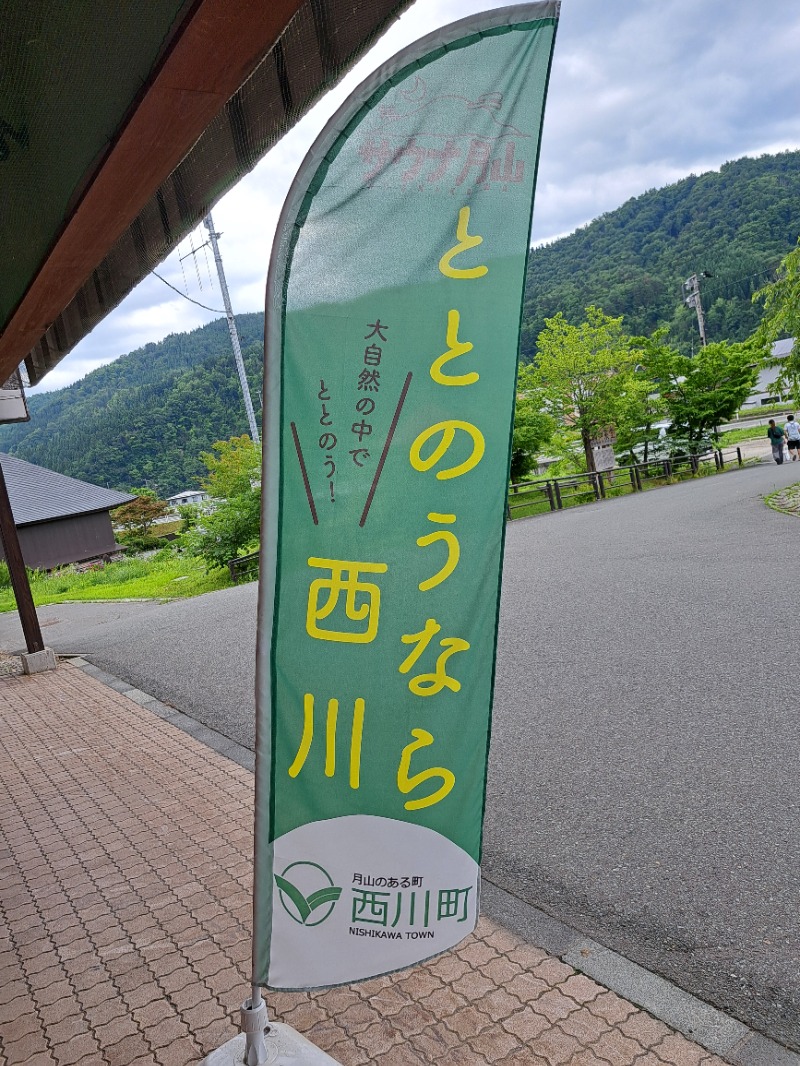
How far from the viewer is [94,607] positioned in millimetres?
16219

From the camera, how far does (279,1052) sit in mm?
2225

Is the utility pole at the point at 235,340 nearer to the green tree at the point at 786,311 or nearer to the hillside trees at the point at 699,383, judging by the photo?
the hillside trees at the point at 699,383

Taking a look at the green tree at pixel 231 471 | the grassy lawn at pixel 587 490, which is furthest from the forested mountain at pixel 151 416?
the grassy lawn at pixel 587 490

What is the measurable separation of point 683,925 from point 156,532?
35990 millimetres

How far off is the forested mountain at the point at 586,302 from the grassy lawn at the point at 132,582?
17.4 meters

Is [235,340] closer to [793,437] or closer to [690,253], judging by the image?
[793,437]

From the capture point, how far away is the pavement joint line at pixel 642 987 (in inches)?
85.3

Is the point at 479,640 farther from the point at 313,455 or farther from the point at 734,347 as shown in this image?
the point at 734,347

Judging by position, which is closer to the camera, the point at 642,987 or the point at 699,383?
the point at 642,987

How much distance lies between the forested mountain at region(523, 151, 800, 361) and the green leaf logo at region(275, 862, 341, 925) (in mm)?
43227

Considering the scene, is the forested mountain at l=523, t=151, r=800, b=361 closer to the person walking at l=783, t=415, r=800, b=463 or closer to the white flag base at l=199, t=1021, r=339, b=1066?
the person walking at l=783, t=415, r=800, b=463

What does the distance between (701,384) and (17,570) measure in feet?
66.7

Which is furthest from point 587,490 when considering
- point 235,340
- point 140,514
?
point 140,514

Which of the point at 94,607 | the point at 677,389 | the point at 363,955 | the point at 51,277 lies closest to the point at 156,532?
the point at 94,607
